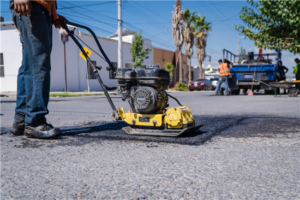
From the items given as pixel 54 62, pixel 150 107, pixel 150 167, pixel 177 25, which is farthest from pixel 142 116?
pixel 177 25

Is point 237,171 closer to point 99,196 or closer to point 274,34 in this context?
point 99,196

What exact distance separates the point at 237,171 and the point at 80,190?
1.11 m

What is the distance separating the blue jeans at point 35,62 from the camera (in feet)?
10.6

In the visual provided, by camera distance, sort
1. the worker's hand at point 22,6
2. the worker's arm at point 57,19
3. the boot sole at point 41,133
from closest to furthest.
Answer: the worker's hand at point 22,6
the boot sole at point 41,133
the worker's arm at point 57,19

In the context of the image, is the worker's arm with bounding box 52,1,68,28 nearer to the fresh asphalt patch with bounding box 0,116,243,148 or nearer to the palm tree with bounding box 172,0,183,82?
the fresh asphalt patch with bounding box 0,116,243,148

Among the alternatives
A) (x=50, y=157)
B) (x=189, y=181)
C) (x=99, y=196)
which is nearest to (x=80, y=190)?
(x=99, y=196)

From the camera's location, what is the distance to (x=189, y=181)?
6.20 ft

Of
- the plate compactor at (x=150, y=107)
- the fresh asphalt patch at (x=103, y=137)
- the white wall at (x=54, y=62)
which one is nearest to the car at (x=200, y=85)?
the white wall at (x=54, y=62)

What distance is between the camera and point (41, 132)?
320 cm

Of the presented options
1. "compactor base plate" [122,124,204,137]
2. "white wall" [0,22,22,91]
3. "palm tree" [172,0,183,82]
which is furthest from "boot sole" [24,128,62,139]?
"palm tree" [172,0,183,82]

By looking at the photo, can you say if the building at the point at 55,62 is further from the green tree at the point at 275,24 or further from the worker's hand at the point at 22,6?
the worker's hand at the point at 22,6

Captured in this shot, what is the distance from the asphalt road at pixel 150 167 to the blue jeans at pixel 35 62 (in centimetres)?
34

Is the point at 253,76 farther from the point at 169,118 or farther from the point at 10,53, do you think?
the point at 10,53

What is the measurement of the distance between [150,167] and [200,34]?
40.2m
